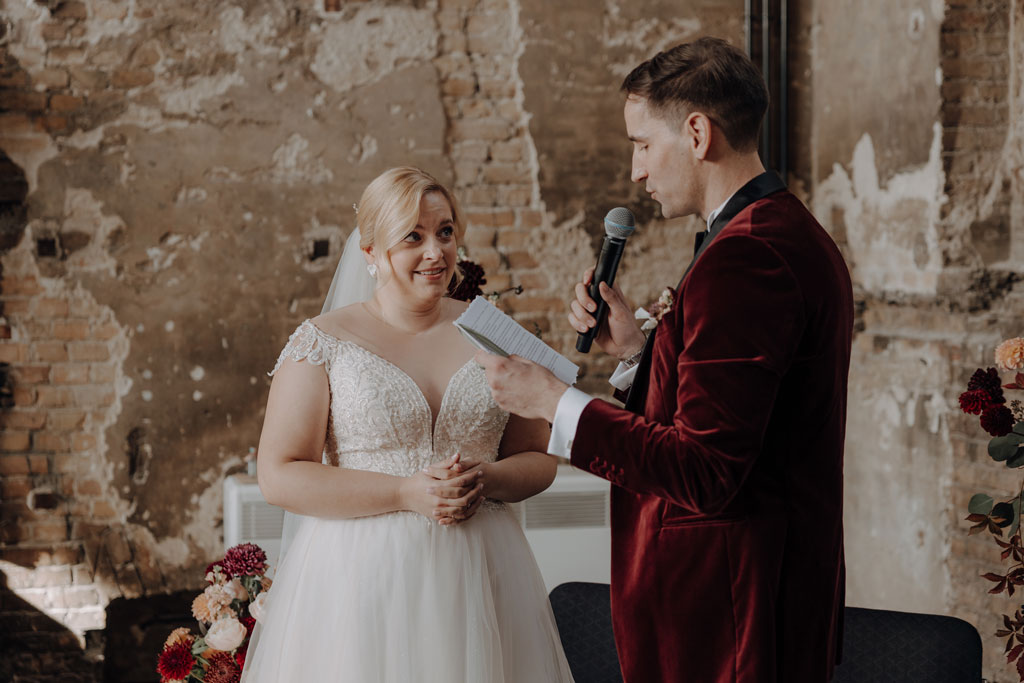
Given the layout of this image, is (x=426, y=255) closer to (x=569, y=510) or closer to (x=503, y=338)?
(x=503, y=338)

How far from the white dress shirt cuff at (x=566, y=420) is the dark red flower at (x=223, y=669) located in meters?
1.50

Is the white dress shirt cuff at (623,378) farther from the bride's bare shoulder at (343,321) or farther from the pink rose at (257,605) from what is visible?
the pink rose at (257,605)

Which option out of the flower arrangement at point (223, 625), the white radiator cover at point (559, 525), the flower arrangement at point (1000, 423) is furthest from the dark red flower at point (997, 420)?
the flower arrangement at point (223, 625)

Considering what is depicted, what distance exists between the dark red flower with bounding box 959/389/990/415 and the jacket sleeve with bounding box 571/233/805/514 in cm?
112

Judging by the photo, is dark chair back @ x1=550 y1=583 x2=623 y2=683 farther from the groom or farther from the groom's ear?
the groom's ear

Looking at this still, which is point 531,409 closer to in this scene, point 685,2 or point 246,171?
point 246,171

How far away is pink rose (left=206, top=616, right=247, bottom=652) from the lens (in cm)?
263

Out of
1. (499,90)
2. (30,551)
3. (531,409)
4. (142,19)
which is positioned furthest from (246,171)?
(531,409)

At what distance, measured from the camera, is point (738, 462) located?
147cm

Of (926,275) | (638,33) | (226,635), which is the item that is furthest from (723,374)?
(638,33)

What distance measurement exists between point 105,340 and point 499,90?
1.90 m

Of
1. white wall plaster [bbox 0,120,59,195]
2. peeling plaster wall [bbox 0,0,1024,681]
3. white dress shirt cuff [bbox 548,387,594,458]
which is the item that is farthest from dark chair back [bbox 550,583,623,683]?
white wall plaster [bbox 0,120,59,195]

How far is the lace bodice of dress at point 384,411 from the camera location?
2.24 meters

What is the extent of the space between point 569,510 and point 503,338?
→ 7.39 feet
